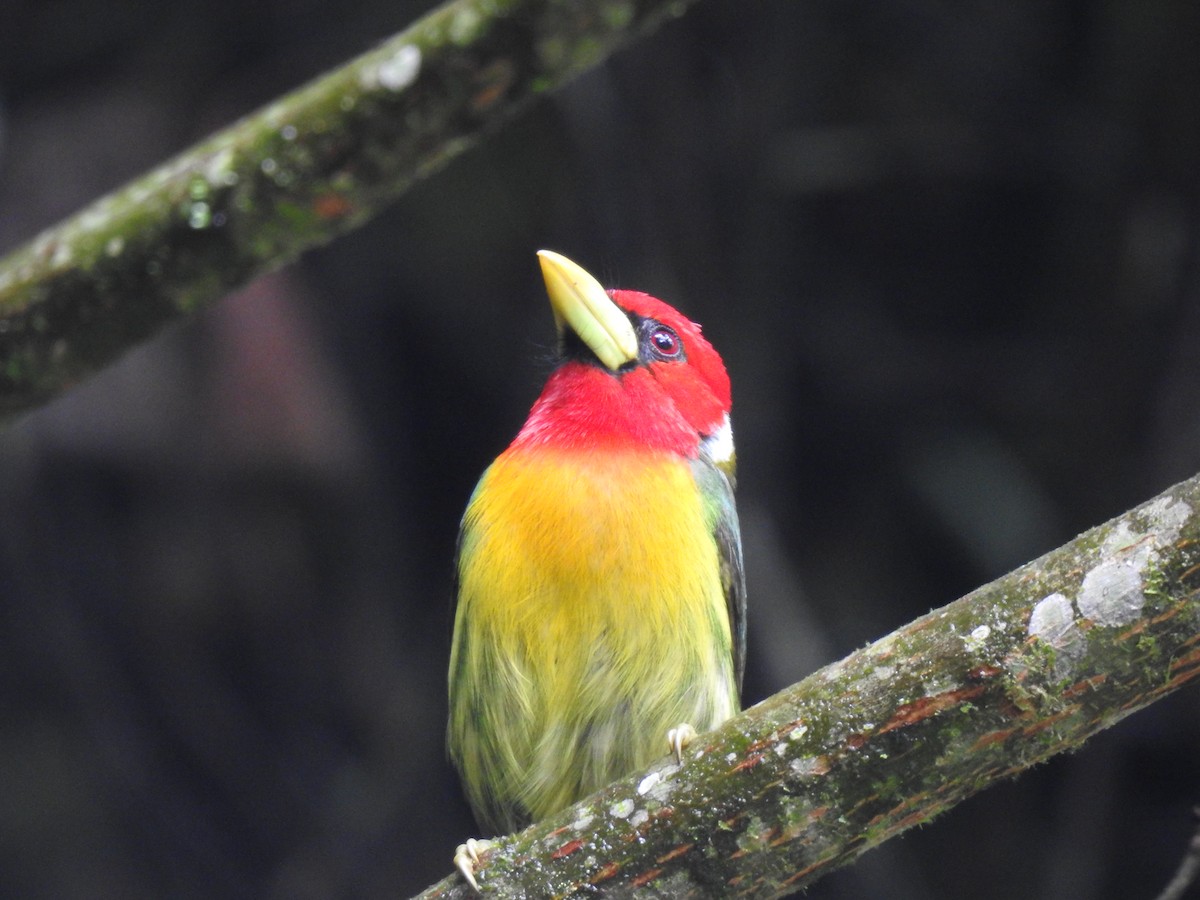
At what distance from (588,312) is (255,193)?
0.76 metres

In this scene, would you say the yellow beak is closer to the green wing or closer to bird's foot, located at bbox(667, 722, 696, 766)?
the green wing

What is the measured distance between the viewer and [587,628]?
2.38 metres

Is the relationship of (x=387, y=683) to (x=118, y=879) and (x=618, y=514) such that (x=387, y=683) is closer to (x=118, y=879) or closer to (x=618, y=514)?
(x=118, y=879)

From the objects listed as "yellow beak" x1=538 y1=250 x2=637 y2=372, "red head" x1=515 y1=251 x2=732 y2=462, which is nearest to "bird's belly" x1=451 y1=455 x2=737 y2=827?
"red head" x1=515 y1=251 x2=732 y2=462

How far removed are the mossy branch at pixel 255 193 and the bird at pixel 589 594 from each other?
1.65 feet

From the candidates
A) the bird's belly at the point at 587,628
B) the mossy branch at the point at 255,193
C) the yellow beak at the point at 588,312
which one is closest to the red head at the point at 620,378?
the yellow beak at the point at 588,312

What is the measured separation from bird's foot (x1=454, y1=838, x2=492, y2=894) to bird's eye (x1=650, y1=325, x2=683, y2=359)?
3.86ft

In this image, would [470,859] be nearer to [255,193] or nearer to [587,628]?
[587,628]

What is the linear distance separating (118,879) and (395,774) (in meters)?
0.94

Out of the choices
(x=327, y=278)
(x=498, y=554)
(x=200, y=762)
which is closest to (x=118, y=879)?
(x=200, y=762)

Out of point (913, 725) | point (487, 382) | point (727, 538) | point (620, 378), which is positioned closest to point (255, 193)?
point (620, 378)

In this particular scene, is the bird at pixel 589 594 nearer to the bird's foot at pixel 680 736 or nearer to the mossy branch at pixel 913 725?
the bird's foot at pixel 680 736

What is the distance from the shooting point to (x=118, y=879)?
412 cm

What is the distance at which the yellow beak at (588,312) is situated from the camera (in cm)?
270
